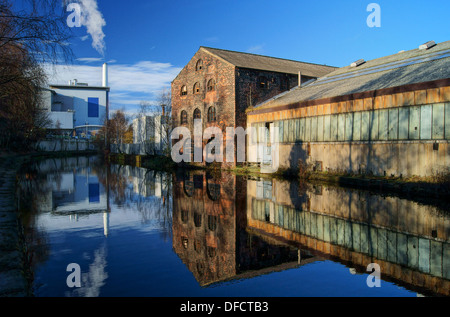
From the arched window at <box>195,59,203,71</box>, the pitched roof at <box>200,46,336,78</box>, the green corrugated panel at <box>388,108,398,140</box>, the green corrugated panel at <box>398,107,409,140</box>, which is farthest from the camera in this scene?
the arched window at <box>195,59,203,71</box>

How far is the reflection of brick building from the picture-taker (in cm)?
488

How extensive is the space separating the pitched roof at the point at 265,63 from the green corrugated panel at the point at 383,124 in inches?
511

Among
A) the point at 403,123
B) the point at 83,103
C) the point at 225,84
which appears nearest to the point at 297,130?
the point at 403,123

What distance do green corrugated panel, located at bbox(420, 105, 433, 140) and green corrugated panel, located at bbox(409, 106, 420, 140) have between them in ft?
0.44

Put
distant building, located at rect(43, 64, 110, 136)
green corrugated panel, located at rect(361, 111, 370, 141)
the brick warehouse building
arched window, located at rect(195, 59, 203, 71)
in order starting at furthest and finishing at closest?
distant building, located at rect(43, 64, 110, 136) → arched window, located at rect(195, 59, 203, 71) → the brick warehouse building → green corrugated panel, located at rect(361, 111, 370, 141)

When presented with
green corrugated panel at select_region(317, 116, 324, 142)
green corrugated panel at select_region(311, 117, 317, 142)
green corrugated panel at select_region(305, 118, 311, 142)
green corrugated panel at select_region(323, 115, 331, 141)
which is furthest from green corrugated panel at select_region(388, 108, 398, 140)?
green corrugated panel at select_region(305, 118, 311, 142)

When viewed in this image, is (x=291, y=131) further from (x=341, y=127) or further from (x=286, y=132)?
(x=341, y=127)

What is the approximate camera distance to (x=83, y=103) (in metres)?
71.6

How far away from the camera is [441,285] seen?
4156 millimetres

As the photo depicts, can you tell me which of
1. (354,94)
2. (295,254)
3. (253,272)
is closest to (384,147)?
(354,94)

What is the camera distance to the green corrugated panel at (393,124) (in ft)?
45.6

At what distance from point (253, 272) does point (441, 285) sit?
2.28 meters

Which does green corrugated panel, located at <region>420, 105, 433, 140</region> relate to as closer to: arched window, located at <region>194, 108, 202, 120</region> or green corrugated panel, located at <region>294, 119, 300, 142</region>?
green corrugated panel, located at <region>294, 119, 300, 142</region>
